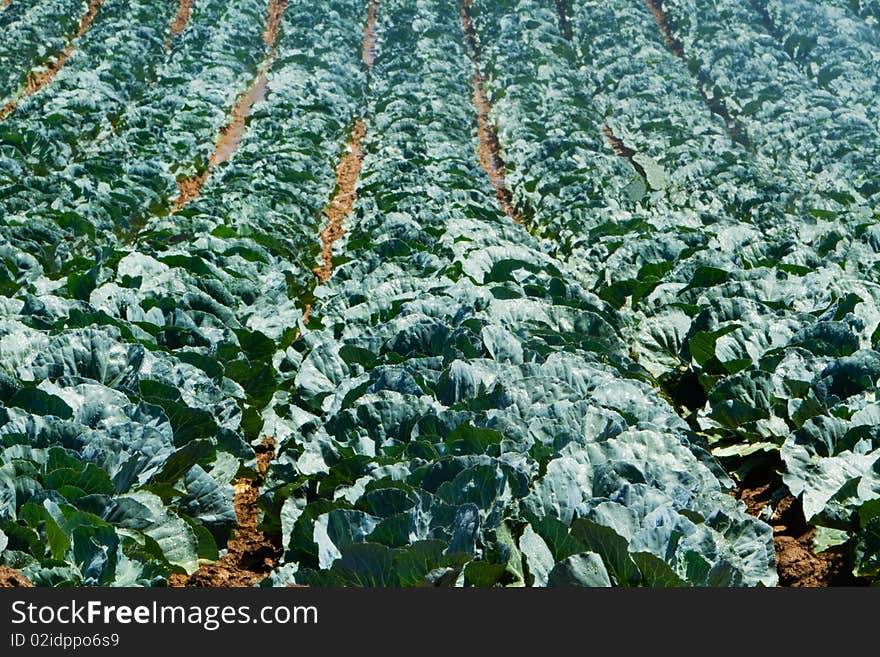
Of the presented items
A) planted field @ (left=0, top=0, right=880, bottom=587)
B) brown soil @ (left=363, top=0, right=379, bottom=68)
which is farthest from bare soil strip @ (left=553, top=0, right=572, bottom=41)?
planted field @ (left=0, top=0, right=880, bottom=587)

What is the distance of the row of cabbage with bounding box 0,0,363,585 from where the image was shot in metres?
4.94

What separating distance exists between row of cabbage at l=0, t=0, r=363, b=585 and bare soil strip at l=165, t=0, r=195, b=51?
487 inches

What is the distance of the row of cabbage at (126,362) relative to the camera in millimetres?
4938

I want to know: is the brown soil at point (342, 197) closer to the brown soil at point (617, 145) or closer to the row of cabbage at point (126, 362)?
the row of cabbage at point (126, 362)

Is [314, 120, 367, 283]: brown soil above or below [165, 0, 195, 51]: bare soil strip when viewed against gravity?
below

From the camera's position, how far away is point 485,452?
214 inches

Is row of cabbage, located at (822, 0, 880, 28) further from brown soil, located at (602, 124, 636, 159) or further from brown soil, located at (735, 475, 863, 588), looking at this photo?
brown soil, located at (735, 475, 863, 588)

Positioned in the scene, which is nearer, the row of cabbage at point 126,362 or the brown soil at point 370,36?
the row of cabbage at point 126,362

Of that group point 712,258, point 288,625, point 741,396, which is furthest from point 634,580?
point 712,258

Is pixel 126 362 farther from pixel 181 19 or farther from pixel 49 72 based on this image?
A: pixel 181 19

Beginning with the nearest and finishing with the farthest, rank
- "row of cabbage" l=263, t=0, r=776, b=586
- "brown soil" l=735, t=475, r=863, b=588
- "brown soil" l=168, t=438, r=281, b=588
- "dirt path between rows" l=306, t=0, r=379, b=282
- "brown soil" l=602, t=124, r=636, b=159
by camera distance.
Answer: "row of cabbage" l=263, t=0, r=776, b=586, "brown soil" l=735, t=475, r=863, b=588, "brown soil" l=168, t=438, r=281, b=588, "dirt path between rows" l=306, t=0, r=379, b=282, "brown soil" l=602, t=124, r=636, b=159

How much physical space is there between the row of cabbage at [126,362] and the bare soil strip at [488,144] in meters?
2.87

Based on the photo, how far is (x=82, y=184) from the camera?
13.7 m

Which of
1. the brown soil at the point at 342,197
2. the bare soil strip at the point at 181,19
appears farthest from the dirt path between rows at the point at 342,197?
the bare soil strip at the point at 181,19
